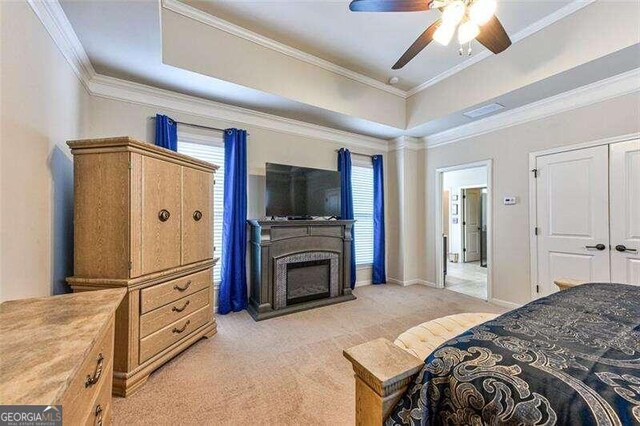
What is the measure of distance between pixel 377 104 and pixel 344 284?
278 centimetres

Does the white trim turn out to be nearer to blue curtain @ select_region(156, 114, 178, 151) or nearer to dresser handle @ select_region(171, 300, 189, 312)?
blue curtain @ select_region(156, 114, 178, 151)

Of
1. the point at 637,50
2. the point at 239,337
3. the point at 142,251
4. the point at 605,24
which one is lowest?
the point at 239,337

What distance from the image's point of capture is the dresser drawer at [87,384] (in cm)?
76

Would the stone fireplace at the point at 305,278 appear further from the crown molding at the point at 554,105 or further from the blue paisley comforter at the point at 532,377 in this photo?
the crown molding at the point at 554,105

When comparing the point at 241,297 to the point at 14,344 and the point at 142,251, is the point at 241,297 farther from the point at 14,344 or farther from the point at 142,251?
the point at 14,344

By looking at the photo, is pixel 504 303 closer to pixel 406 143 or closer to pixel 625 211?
pixel 625 211

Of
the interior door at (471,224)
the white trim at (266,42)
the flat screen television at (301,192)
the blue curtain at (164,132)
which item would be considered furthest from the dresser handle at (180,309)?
the interior door at (471,224)

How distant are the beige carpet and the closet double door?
1500 millimetres

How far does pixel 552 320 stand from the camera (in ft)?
3.77

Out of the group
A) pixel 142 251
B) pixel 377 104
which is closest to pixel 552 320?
pixel 142 251

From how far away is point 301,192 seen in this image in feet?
12.6

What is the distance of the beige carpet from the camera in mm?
1691

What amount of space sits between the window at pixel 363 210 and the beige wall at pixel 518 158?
5.15ft

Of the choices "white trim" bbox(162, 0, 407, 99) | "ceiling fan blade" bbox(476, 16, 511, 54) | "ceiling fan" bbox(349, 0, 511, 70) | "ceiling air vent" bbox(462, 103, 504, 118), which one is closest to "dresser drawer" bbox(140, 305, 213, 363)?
"ceiling fan" bbox(349, 0, 511, 70)
